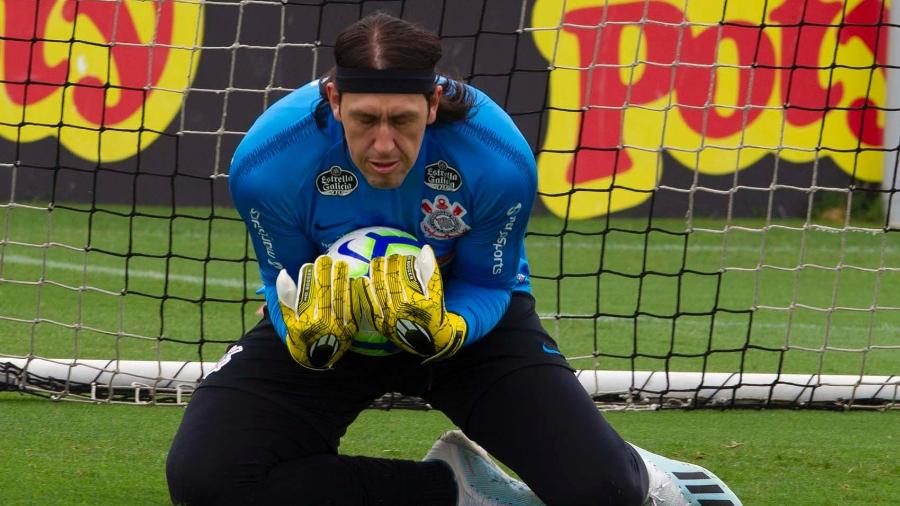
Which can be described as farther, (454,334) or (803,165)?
(803,165)

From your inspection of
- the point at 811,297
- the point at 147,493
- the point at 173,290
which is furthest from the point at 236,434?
the point at 811,297

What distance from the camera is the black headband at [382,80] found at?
108 inches

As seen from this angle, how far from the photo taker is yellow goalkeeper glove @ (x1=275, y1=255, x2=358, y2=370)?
9.09 feet

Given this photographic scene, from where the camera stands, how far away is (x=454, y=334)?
289cm

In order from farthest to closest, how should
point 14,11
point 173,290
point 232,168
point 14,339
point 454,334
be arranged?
point 14,11 < point 173,290 < point 14,339 < point 232,168 < point 454,334

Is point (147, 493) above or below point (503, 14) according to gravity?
below

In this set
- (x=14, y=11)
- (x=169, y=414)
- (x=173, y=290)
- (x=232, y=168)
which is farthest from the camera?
(x=14, y=11)

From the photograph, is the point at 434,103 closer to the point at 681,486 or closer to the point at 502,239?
the point at 502,239

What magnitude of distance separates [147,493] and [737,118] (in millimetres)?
6566

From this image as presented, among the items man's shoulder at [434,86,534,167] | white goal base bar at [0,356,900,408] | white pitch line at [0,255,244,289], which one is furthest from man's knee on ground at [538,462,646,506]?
white pitch line at [0,255,244,289]

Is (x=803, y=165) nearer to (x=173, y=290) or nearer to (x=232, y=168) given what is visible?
(x=173, y=290)

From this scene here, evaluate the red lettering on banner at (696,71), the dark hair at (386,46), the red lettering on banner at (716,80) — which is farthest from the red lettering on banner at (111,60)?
the dark hair at (386,46)

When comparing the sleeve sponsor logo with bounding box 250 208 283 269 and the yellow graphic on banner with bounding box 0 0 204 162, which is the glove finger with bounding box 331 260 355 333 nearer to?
Answer: the sleeve sponsor logo with bounding box 250 208 283 269

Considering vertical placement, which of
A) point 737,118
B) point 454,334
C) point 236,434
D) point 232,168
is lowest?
point 236,434
